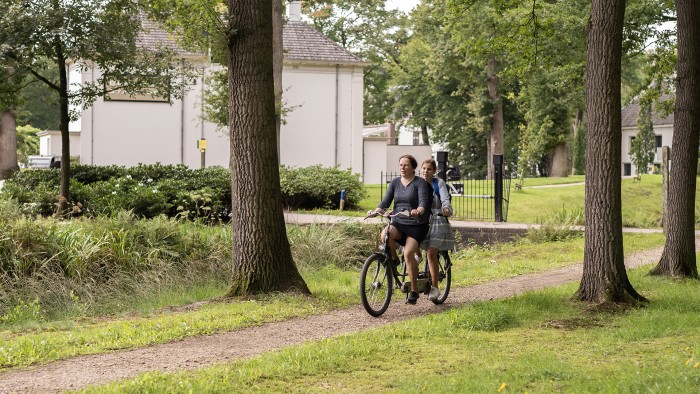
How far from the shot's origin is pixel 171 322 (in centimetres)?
1030

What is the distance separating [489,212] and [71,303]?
62.9 feet

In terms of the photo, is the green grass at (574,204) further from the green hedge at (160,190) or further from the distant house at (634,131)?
the distant house at (634,131)

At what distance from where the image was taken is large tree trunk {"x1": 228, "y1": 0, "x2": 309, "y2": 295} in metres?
12.0

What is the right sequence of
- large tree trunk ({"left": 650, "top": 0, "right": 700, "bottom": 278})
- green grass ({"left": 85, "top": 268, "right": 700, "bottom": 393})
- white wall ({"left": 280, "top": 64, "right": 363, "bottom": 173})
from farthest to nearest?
white wall ({"left": 280, "top": 64, "right": 363, "bottom": 173}) < large tree trunk ({"left": 650, "top": 0, "right": 700, "bottom": 278}) < green grass ({"left": 85, "top": 268, "right": 700, "bottom": 393})

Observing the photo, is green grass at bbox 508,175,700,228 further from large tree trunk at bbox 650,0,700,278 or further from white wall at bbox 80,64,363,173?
white wall at bbox 80,64,363,173

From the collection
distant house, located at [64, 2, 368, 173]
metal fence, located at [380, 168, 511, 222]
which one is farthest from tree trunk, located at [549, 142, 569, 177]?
metal fence, located at [380, 168, 511, 222]

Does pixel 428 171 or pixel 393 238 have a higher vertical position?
pixel 428 171

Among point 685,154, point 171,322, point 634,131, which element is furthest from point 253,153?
point 634,131

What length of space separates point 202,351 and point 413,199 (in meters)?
3.57

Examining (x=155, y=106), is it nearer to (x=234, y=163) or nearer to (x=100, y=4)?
(x=100, y=4)

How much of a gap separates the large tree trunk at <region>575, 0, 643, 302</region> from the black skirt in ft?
6.45

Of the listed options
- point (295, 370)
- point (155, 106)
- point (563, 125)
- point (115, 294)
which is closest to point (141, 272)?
point (115, 294)

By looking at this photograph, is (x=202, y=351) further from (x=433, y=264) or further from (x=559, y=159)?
(x=559, y=159)

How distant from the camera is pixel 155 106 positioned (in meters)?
40.9
